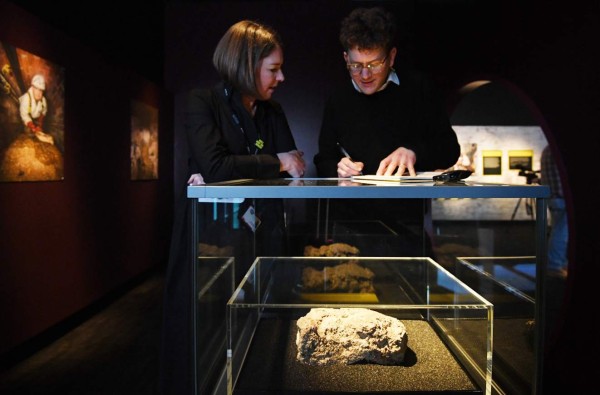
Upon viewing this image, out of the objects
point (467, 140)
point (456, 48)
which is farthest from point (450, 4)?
point (467, 140)

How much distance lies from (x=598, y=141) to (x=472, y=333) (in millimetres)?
2182

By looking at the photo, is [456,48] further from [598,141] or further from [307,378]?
[307,378]

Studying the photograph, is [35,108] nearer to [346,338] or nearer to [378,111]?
Answer: [378,111]

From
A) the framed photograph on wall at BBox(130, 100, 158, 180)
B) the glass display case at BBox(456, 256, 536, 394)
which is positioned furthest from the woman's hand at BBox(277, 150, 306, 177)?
the framed photograph on wall at BBox(130, 100, 158, 180)

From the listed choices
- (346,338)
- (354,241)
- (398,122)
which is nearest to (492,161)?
(398,122)

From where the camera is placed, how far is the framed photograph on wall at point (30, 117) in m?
3.76

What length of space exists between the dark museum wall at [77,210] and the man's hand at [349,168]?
2984 mm

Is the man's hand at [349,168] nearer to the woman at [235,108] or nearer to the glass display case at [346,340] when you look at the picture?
the woman at [235,108]

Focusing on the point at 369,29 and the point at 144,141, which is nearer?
the point at 369,29

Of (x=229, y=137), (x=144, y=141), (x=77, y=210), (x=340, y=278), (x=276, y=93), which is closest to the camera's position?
(x=340, y=278)

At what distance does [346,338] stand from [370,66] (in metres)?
1.50

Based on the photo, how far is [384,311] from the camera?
1.27m

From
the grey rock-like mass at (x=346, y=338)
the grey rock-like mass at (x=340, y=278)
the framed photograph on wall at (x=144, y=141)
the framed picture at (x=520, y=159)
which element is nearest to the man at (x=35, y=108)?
the framed photograph on wall at (x=144, y=141)

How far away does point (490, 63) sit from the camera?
437 cm
